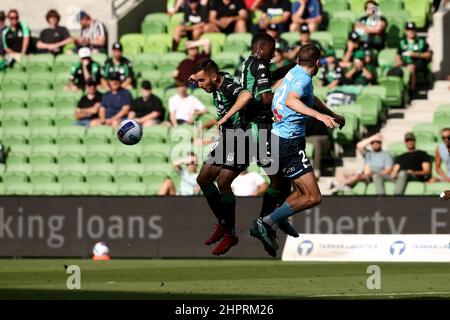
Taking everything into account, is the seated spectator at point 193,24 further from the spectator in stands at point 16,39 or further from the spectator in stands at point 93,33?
the spectator in stands at point 16,39

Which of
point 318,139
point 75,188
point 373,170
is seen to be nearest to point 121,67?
point 75,188

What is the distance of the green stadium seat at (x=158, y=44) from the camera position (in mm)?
31828

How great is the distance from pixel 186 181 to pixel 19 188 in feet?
12.9

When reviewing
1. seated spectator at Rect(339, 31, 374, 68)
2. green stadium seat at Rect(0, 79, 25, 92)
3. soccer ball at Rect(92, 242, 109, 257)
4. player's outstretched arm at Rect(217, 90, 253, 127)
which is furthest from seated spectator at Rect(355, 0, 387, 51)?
player's outstretched arm at Rect(217, 90, 253, 127)

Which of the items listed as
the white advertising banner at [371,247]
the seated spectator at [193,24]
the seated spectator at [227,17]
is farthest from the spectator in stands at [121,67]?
the white advertising banner at [371,247]

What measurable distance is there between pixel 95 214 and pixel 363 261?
207 inches

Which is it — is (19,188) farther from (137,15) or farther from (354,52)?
(354,52)

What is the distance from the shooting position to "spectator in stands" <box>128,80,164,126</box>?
28.9 meters

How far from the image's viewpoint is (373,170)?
26.2 metres

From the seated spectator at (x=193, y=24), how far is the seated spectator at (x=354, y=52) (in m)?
4.05

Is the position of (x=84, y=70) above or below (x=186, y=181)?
above

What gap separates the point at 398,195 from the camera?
24844mm

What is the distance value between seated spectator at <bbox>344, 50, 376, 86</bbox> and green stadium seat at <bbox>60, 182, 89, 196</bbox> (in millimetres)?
5816

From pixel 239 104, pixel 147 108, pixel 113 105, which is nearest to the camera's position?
pixel 239 104
